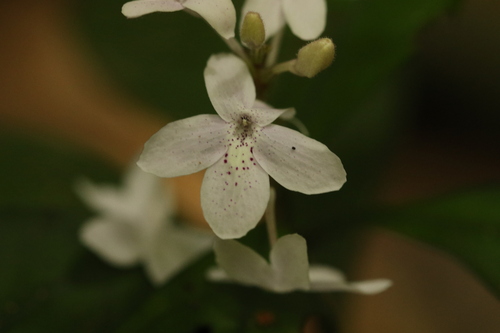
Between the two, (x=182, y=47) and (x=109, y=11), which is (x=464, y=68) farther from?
(x=109, y=11)

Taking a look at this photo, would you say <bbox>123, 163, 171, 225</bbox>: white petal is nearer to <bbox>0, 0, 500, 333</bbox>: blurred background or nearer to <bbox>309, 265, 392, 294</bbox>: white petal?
<bbox>0, 0, 500, 333</bbox>: blurred background

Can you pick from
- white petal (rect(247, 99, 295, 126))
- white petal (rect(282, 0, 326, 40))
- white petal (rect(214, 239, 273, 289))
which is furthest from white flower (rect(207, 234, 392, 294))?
white petal (rect(282, 0, 326, 40))

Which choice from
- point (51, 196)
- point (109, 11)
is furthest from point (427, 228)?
point (109, 11)

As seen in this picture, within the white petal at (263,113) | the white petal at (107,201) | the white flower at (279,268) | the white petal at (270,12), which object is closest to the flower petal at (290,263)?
the white flower at (279,268)

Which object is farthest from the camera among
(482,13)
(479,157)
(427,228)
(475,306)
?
(479,157)

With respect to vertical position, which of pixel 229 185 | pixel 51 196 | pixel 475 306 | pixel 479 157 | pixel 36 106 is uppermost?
pixel 229 185

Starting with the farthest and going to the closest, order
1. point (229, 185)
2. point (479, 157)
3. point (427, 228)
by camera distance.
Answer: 1. point (479, 157)
2. point (427, 228)
3. point (229, 185)

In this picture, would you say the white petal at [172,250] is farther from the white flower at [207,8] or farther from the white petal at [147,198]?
the white flower at [207,8]
